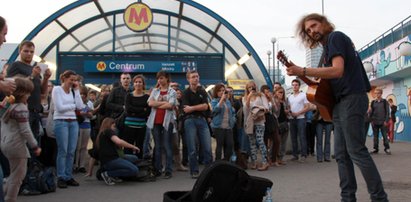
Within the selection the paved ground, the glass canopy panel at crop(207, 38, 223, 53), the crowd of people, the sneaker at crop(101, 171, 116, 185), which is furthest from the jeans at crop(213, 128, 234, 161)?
the glass canopy panel at crop(207, 38, 223, 53)

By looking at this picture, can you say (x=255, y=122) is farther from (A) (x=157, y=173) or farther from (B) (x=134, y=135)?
(B) (x=134, y=135)

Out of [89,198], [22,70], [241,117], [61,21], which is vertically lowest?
[89,198]

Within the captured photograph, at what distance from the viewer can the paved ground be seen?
214 inches

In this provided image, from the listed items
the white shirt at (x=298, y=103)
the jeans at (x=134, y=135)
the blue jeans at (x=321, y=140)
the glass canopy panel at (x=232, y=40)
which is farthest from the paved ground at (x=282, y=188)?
the glass canopy panel at (x=232, y=40)

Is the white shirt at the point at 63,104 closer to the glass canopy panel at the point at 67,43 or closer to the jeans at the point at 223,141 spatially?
the jeans at the point at 223,141

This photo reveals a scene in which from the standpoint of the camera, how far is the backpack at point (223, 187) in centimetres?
400

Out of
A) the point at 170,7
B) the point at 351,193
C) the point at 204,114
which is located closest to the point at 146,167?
the point at 204,114

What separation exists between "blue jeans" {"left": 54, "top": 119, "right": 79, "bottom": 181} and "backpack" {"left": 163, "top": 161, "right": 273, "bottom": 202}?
2940 millimetres

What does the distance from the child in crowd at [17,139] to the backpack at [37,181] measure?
1.25 m

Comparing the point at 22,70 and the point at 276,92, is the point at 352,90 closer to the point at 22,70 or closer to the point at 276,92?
the point at 22,70

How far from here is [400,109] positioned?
2053 centimetres

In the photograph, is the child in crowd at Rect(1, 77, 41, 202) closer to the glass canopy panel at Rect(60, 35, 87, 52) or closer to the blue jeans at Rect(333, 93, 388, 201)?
the blue jeans at Rect(333, 93, 388, 201)

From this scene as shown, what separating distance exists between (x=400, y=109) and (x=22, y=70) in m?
18.9

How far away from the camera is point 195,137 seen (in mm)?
7621
